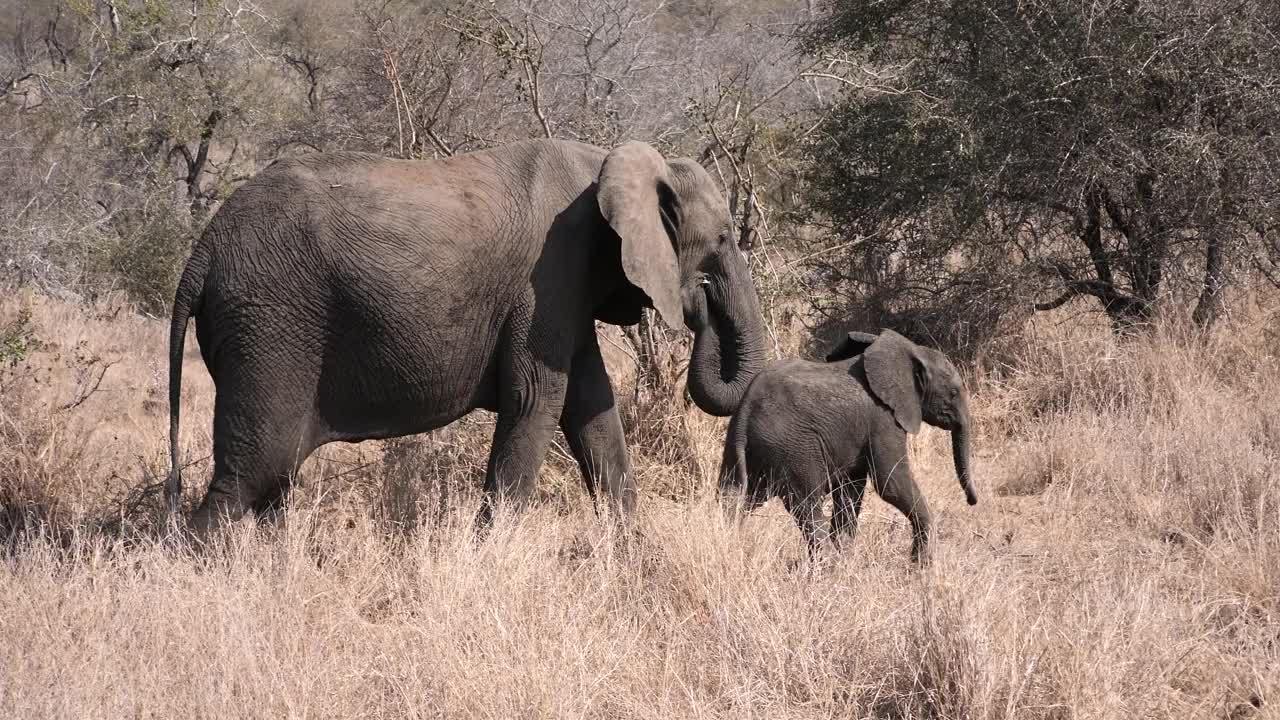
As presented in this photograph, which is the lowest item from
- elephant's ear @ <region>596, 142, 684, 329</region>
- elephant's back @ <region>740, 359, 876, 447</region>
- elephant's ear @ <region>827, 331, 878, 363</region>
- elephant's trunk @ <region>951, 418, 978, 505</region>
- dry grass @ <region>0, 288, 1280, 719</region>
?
dry grass @ <region>0, 288, 1280, 719</region>

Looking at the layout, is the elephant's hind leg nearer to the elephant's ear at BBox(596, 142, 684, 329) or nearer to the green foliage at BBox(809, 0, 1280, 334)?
the elephant's ear at BBox(596, 142, 684, 329)

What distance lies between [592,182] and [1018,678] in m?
2.94

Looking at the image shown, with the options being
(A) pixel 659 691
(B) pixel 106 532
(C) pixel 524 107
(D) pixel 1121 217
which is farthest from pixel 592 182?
(C) pixel 524 107

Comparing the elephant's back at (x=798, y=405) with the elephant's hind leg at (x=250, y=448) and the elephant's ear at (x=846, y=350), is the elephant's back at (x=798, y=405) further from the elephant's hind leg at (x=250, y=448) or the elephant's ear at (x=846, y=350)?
the elephant's hind leg at (x=250, y=448)

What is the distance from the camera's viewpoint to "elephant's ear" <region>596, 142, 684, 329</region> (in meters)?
5.55

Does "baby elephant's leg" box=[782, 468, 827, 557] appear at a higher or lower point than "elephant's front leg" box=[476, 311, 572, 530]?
lower

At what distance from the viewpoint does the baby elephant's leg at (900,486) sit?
5.98 meters

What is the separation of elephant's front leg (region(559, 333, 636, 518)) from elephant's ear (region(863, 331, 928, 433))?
3.90 ft

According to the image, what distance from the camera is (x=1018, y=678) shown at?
392 cm

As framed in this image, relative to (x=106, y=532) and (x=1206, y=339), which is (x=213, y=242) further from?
(x=1206, y=339)

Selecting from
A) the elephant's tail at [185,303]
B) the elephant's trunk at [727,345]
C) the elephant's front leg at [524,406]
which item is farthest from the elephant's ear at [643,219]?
the elephant's tail at [185,303]

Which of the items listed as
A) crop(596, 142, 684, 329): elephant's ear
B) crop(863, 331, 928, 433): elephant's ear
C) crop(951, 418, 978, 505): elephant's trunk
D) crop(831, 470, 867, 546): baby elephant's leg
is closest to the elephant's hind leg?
crop(596, 142, 684, 329): elephant's ear

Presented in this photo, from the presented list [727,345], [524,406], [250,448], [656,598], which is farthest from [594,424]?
[250,448]

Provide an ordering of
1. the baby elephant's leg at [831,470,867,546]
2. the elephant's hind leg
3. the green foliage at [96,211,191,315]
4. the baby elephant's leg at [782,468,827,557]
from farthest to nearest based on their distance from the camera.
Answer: the green foliage at [96,211,191,315] < the baby elephant's leg at [831,470,867,546] < the baby elephant's leg at [782,468,827,557] < the elephant's hind leg
